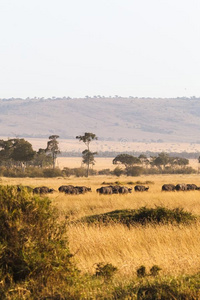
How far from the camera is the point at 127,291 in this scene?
7.99m

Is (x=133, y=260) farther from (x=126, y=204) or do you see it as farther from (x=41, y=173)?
(x=41, y=173)

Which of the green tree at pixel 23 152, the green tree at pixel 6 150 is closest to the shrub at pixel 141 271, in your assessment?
the green tree at pixel 23 152

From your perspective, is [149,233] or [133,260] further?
[149,233]

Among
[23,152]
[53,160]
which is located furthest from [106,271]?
[53,160]

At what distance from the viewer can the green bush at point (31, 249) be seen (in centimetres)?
827

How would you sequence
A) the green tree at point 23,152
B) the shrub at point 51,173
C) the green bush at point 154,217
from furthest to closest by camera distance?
the green tree at point 23,152
the shrub at point 51,173
the green bush at point 154,217

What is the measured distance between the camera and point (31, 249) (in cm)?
832

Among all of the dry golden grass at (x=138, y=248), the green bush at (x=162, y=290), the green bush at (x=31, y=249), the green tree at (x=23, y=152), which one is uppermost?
the green tree at (x=23, y=152)

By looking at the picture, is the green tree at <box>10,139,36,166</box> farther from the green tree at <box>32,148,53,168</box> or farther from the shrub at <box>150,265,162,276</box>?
the shrub at <box>150,265,162,276</box>

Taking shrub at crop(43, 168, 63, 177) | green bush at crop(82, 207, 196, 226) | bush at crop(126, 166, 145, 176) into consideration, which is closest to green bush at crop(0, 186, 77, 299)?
green bush at crop(82, 207, 196, 226)

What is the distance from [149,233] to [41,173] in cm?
7453

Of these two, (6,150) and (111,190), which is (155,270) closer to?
(111,190)

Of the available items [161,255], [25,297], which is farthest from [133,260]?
[25,297]

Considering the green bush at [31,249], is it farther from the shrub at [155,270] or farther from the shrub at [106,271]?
the shrub at [155,270]
